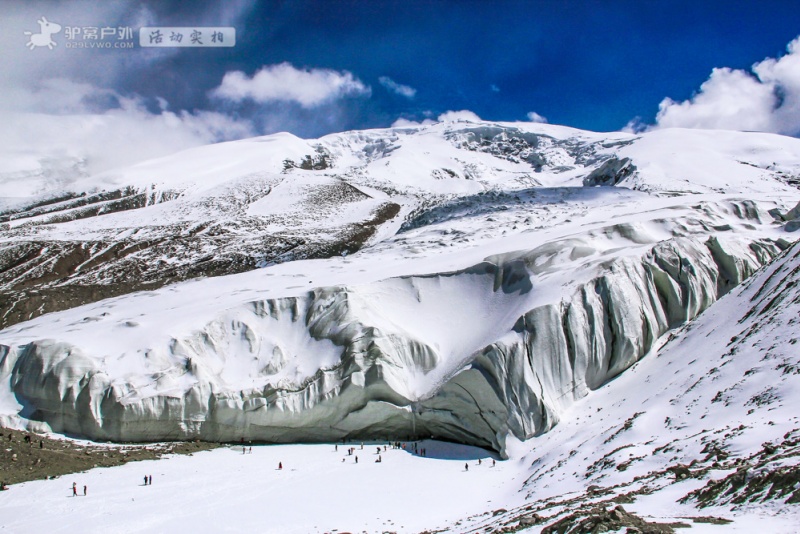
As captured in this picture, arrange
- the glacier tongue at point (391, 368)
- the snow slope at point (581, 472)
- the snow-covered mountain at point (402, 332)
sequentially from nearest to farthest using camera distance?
1. the snow slope at point (581, 472)
2. the glacier tongue at point (391, 368)
3. the snow-covered mountain at point (402, 332)

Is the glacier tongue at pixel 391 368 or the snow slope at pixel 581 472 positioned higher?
the glacier tongue at pixel 391 368

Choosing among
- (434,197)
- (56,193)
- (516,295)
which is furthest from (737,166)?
(56,193)

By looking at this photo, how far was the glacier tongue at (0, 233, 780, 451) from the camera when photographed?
3095 centimetres

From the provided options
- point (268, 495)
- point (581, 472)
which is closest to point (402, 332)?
point (268, 495)

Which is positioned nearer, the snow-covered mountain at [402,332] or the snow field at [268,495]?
the snow field at [268,495]

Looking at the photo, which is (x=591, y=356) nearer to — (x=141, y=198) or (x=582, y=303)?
(x=582, y=303)

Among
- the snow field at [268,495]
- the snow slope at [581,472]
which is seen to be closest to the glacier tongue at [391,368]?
the snow slope at [581,472]

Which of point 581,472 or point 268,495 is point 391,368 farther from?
point 581,472

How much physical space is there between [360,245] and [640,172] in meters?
43.8

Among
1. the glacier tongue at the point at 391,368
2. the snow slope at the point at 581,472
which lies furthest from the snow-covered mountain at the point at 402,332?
the snow slope at the point at 581,472

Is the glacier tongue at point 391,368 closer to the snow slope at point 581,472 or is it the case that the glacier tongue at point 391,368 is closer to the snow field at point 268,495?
the snow slope at point 581,472

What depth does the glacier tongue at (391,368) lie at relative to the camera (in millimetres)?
30953

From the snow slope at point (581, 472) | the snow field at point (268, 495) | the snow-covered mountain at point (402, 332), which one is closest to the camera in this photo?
the snow slope at point (581, 472)

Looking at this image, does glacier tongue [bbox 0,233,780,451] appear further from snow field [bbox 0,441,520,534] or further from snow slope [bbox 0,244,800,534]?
snow field [bbox 0,441,520,534]
